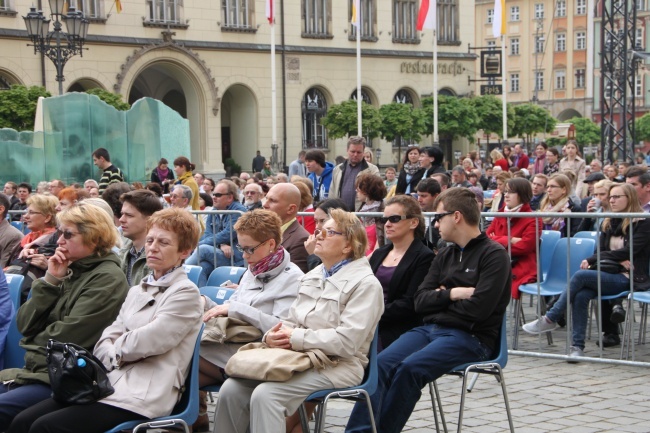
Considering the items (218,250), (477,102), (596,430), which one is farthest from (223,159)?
(596,430)

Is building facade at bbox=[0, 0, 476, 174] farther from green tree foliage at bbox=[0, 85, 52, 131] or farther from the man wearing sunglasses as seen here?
the man wearing sunglasses

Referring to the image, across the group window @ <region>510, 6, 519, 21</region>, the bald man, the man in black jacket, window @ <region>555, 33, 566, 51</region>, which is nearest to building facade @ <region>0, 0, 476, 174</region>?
the bald man

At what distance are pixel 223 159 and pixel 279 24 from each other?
6.82 m

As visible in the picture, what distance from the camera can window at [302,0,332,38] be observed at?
1822 inches

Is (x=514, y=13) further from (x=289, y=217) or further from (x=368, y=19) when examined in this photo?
(x=289, y=217)

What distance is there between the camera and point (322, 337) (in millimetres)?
5668

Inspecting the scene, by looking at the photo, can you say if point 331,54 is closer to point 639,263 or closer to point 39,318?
point 639,263

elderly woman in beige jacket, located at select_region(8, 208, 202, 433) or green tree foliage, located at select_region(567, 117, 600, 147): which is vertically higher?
green tree foliage, located at select_region(567, 117, 600, 147)

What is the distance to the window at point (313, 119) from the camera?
47.5 metres

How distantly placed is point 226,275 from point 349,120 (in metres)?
36.3

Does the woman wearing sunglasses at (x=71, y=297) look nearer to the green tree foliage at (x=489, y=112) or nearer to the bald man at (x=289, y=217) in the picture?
the bald man at (x=289, y=217)

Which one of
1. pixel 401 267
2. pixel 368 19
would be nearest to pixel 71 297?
pixel 401 267

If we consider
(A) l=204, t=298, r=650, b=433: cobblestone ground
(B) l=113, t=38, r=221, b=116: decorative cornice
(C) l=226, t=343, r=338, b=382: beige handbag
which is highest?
(B) l=113, t=38, r=221, b=116: decorative cornice

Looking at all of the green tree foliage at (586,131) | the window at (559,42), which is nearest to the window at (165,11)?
the green tree foliage at (586,131)
